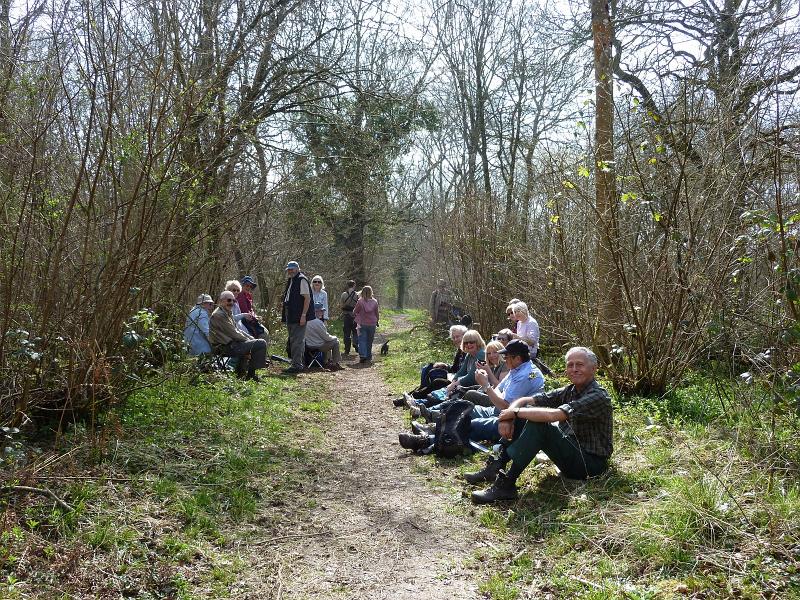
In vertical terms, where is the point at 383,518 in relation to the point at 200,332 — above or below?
below

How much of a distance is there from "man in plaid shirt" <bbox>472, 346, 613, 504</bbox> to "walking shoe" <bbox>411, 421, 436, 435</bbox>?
1.81 m

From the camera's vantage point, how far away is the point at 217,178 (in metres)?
7.86

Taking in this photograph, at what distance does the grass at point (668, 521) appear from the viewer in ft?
11.1

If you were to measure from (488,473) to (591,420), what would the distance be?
94 cm

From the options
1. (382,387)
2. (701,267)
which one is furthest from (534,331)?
(382,387)

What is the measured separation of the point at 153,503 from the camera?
14.7 ft

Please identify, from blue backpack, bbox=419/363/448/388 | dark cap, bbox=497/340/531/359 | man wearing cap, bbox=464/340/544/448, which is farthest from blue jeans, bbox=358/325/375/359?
dark cap, bbox=497/340/531/359

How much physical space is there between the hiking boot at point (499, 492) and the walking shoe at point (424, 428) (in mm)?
1757

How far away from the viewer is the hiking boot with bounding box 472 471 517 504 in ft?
16.1

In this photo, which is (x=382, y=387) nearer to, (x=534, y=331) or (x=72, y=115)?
(x=534, y=331)

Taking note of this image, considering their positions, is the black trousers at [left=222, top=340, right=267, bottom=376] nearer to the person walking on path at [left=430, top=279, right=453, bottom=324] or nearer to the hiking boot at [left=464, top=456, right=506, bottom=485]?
the hiking boot at [left=464, top=456, right=506, bottom=485]

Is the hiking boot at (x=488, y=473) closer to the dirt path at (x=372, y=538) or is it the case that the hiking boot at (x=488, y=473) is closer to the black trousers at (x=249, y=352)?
the dirt path at (x=372, y=538)

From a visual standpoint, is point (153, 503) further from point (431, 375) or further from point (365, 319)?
point (365, 319)

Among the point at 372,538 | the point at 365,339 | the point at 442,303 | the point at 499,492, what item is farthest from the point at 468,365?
the point at 442,303
